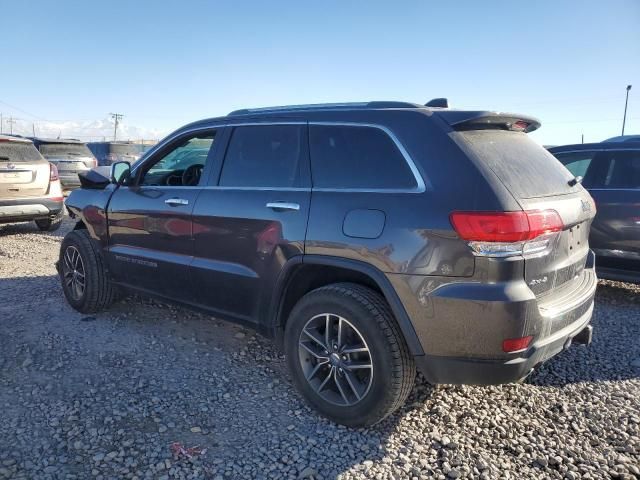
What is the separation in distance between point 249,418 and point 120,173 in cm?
254

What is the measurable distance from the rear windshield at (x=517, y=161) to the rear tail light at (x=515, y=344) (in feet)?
2.29

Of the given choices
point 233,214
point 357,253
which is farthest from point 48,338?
point 357,253

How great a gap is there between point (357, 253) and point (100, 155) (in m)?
23.9

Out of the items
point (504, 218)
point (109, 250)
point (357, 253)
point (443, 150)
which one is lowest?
point (109, 250)

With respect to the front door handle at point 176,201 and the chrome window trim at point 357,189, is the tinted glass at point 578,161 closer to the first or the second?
the chrome window trim at point 357,189

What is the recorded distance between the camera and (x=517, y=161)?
271 cm

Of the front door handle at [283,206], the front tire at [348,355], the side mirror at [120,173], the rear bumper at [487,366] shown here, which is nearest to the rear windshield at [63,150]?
the side mirror at [120,173]

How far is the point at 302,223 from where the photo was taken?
293 cm

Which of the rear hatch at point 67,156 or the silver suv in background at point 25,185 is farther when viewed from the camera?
the rear hatch at point 67,156

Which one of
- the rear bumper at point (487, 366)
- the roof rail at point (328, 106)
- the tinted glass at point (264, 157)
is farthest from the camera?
the tinted glass at point (264, 157)

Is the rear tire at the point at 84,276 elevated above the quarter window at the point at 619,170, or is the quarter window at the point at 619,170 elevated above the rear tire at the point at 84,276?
the quarter window at the point at 619,170

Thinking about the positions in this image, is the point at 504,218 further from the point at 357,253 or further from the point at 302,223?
the point at 302,223

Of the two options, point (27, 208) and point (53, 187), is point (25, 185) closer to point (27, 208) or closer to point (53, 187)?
point (27, 208)

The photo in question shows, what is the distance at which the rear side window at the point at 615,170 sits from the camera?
16.5ft
